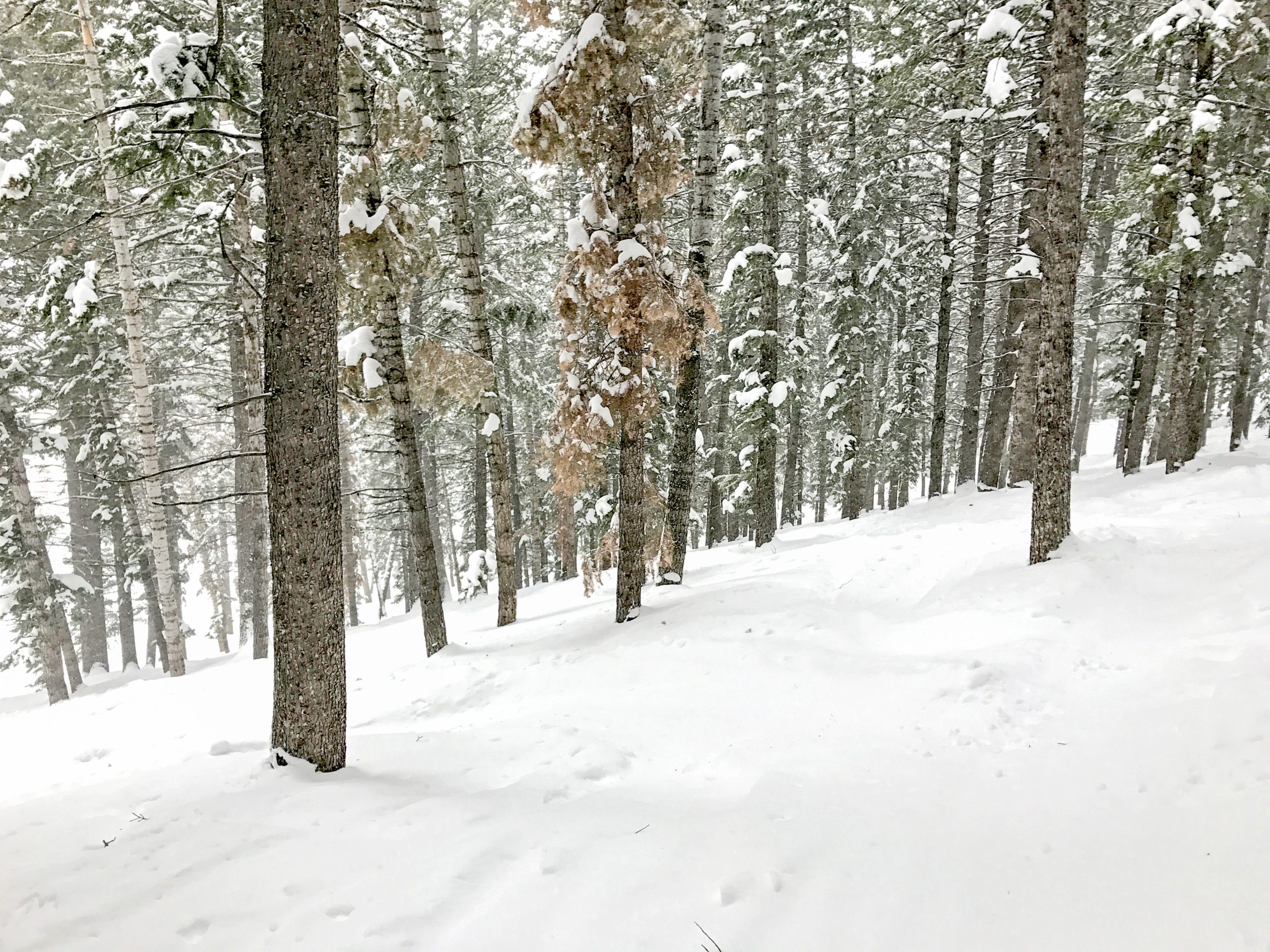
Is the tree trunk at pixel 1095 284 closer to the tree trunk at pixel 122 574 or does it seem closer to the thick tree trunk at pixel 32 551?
the thick tree trunk at pixel 32 551

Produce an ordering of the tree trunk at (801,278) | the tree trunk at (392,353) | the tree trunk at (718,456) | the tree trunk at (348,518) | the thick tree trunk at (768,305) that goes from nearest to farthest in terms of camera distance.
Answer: the tree trunk at (392,353)
the thick tree trunk at (768,305)
the tree trunk at (801,278)
the tree trunk at (348,518)
the tree trunk at (718,456)

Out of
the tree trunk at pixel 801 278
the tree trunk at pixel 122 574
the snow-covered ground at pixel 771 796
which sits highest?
→ the tree trunk at pixel 801 278

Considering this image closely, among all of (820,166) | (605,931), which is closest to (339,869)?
(605,931)

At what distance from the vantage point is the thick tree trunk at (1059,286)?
24.5ft

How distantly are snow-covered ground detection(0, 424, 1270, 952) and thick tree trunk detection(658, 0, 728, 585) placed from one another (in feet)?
7.41

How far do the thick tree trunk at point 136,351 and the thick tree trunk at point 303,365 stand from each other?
801cm

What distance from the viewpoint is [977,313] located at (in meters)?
15.7

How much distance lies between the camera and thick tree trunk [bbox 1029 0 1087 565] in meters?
7.47

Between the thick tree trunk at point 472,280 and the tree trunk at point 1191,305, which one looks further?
the tree trunk at point 1191,305

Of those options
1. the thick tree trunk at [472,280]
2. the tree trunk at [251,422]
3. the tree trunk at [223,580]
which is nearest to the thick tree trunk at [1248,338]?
the thick tree trunk at [472,280]

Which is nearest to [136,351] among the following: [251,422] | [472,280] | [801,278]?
[251,422]

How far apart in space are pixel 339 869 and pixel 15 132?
16.5 metres

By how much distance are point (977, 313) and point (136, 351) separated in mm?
18504

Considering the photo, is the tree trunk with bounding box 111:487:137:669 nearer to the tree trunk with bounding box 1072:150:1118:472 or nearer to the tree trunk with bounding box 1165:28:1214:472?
the tree trunk with bounding box 1072:150:1118:472
